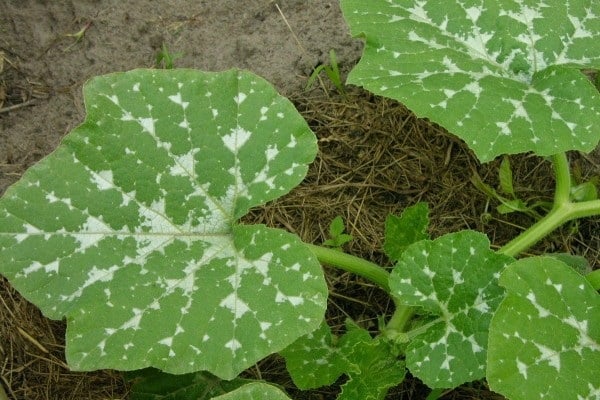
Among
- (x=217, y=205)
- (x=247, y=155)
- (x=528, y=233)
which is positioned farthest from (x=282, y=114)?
(x=528, y=233)

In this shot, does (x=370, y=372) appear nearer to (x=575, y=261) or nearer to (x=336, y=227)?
(x=336, y=227)

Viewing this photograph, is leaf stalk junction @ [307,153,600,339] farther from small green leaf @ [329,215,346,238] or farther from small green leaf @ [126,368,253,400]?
small green leaf @ [126,368,253,400]

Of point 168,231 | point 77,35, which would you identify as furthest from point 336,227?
point 77,35

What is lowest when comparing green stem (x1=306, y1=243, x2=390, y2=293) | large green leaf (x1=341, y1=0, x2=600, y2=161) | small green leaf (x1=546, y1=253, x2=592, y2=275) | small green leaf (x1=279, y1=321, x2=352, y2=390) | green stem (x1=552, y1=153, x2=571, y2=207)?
small green leaf (x1=546, y1=253, x2=592, y2=275)

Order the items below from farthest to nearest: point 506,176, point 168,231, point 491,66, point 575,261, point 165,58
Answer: point 165,58
point 506,176
point 575,261
point 491,66
point 168,231

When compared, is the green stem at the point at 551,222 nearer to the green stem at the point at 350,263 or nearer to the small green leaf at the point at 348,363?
the green stem at the point at 350,263

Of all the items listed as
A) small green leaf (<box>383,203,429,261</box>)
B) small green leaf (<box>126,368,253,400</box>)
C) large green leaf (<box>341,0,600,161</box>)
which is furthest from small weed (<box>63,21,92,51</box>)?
small green leaf (<box>383,203,429,261</box>)
